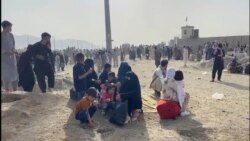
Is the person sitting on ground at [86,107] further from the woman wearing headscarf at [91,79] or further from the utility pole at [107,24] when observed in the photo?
the utility pole at [107,24]

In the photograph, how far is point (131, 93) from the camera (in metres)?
7.20

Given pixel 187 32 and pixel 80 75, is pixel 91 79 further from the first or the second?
pixel 187 32

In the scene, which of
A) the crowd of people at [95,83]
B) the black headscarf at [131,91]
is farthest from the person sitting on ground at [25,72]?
the black headscarf at [131,91]

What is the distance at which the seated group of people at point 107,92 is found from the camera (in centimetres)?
641

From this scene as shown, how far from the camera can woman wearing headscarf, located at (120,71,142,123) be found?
7.17m

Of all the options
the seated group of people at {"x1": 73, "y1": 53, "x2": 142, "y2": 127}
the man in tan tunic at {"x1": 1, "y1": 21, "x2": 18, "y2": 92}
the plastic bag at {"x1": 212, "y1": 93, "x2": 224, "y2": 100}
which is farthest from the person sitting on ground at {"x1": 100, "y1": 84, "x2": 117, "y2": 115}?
the plastic bag at {"x1": 212, "y1": 93, "x2": 224, "y2": 100}

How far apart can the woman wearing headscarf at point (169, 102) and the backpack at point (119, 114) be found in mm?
815

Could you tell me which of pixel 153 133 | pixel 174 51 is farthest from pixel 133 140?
pixel 174 51

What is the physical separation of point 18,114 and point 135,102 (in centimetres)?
214

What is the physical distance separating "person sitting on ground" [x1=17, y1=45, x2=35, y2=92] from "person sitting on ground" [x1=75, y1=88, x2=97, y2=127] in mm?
2289

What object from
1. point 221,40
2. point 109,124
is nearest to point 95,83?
point 109,124

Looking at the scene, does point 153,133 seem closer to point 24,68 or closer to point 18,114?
point 18,114

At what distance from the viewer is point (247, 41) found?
115ft

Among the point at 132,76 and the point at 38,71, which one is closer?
the point at 132,76
